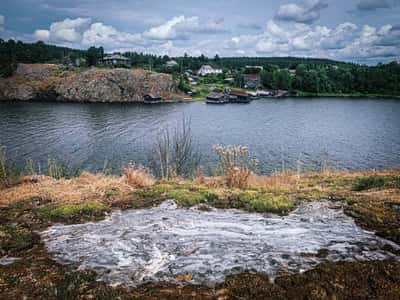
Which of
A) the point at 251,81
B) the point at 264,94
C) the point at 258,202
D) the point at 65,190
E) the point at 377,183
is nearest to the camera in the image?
the point at 258,202

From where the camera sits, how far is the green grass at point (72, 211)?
743cm

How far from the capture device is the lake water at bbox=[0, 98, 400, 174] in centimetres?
3291

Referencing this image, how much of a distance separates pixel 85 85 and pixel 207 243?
99673 millimetres

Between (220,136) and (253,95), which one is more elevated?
(253,95)

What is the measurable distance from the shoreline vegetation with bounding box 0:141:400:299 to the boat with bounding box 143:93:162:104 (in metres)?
82.1

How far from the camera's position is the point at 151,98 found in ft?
303

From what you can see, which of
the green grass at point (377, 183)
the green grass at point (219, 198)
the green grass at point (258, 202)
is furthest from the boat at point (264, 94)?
the green grass at point (258, 202)

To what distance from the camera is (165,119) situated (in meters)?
59.8

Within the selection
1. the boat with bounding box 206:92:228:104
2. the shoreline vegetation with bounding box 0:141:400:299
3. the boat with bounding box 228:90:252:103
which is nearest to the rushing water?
the shoreline vegetation with bounding box 0:141:400:299

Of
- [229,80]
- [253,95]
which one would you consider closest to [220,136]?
[253,95]

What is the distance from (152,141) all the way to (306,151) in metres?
19.5

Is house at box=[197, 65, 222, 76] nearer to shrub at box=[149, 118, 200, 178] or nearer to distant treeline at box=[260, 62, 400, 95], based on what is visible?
distant treeline at box=[260, 62, 400, 95]

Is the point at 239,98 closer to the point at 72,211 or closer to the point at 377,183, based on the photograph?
the point at 377,183

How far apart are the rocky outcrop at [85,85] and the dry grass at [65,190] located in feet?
290
